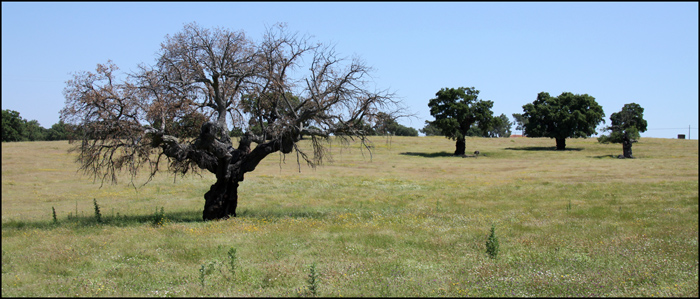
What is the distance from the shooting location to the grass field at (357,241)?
982 cm

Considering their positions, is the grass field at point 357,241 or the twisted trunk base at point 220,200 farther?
the twisted trunk base at point 220,200

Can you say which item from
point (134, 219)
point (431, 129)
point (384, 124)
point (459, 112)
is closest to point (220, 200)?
point (134, 219)

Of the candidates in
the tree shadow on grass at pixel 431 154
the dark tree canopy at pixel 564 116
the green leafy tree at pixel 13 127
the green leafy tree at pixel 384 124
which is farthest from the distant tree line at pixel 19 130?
the dark tree canopy at pixel 564 116

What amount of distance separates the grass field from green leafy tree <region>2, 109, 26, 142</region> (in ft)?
197

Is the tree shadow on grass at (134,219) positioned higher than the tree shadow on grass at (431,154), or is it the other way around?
the tree shadow on grass at (431,154)

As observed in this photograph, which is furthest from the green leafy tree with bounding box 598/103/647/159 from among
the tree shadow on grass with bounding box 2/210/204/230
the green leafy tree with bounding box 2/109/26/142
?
the green leafy tree with bounding box 2/109/26/142

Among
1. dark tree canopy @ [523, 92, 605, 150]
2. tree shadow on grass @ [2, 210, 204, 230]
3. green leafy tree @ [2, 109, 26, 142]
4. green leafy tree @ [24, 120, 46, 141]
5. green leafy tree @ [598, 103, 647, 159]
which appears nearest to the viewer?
tree shadow on grass @ [2, 210, 204, 230]

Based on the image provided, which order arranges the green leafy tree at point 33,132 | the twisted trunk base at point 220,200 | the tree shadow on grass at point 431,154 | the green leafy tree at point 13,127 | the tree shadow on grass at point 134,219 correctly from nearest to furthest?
the tree shadow on grass at point 134,219
the twisted trunk base at point 220,200
the tree shadow on grass at point 431,154
the green leafy tree at point 13,127
the green leafy tree at point 33,132

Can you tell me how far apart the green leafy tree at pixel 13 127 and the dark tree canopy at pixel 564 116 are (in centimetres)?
9069

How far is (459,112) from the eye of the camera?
7538 centimetres

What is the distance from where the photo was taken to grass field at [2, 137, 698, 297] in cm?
982

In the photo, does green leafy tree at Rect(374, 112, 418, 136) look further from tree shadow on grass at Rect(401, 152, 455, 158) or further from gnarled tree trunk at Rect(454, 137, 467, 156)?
gnarled tree trunk at Rect(454, 137, 467, 156)

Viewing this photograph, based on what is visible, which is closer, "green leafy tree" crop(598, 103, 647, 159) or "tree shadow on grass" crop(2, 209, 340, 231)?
"tree shadow on grass" crop(2, 209, 340, 231)

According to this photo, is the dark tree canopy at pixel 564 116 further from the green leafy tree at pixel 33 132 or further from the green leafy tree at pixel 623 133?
the green leafy tree at pixel 33 132
